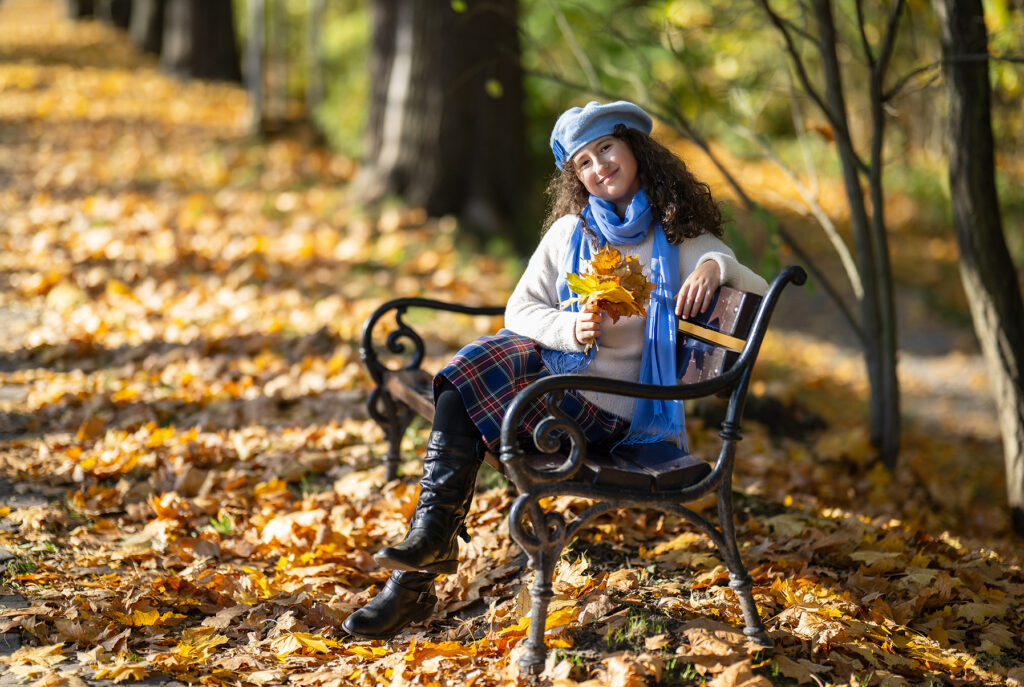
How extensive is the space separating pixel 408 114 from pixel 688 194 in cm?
509

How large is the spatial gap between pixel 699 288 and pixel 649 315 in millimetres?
199

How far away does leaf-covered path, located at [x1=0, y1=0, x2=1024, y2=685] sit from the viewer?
105 inches

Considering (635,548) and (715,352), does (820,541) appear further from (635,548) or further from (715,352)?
(715,352)

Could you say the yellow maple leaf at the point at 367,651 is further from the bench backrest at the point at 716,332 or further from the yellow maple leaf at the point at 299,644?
the bench backrest at the point at 716,332

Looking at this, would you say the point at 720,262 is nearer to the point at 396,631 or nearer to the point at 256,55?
the point at 396,631

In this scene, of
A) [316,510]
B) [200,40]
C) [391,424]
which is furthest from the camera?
[200,40]

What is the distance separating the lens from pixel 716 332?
9.30ft

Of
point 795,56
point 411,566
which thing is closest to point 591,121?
point 411,566

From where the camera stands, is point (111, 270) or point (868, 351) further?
point (111, 270)

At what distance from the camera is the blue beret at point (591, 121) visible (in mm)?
2979

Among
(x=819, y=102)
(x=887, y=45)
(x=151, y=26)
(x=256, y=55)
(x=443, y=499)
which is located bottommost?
(x=443, y=499)

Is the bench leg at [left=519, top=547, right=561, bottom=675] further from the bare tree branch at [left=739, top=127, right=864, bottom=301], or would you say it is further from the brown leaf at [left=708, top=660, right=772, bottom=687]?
the bare tree branch at [left=739, top=127, right=864, bottom=301]

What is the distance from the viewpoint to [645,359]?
9.73 feet

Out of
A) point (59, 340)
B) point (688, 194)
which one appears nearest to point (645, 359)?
point (688, 194)
